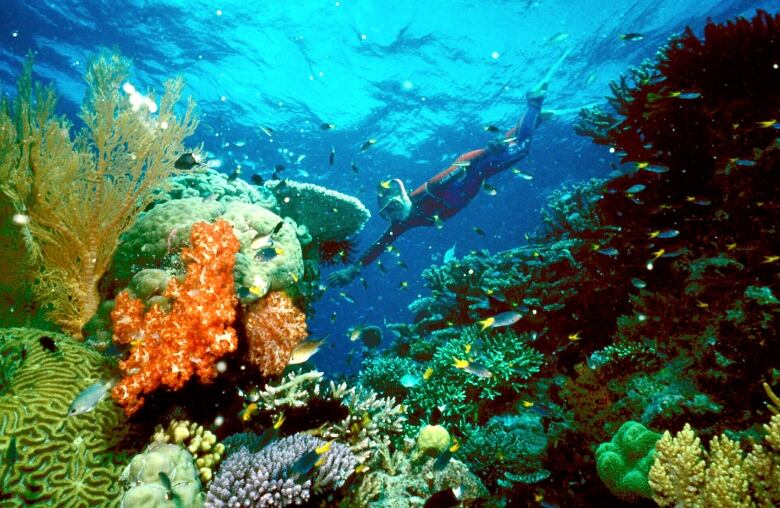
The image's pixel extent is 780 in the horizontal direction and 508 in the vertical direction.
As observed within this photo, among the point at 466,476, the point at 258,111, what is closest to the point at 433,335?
the point at 466,476

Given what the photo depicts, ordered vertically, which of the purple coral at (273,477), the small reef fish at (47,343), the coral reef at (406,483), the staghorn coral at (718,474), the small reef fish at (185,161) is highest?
the staghorn coral at (718,474)

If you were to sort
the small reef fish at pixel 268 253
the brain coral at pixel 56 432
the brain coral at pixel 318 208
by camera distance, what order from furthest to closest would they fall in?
the brain coral at pixel 318 208 → the small reef fish at pixel 268 253 → the brain coral at pixel 56 432

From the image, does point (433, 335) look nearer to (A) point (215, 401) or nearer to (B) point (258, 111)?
(A) point (215, 401)

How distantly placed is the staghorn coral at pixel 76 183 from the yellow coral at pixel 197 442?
Answer: 10.5ft

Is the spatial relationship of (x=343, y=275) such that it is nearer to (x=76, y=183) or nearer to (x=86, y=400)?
(x=76, y=183)

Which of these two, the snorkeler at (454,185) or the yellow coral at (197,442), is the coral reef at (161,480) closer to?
the yellow coral at (197,442)

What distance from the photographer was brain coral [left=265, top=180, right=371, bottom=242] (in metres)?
8.38

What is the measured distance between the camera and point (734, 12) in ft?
55.1

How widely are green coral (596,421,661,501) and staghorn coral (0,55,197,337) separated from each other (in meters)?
7.52

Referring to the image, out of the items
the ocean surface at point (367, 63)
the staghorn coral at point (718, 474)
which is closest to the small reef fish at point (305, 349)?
the staghorn coral at point (718, 474)

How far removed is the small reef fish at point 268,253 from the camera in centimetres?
563

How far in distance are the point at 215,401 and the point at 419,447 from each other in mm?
2807

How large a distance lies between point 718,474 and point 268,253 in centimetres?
544

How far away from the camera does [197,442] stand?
13.2 ft
